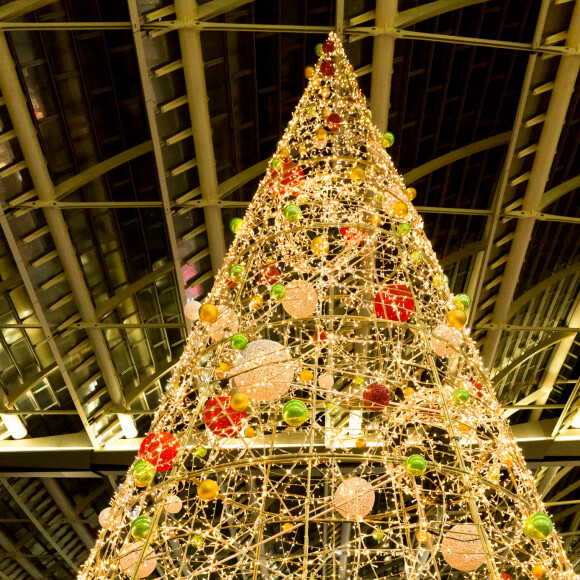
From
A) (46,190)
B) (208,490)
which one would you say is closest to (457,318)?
(208,490)

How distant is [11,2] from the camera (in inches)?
232

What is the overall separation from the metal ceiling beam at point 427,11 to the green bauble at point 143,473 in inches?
229

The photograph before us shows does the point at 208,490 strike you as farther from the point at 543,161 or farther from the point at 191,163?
the point at 543,161

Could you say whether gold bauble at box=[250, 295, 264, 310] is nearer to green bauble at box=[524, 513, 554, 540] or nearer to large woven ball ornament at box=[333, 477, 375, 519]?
large woven ball ornament at box=[333, 477, 375, 519]

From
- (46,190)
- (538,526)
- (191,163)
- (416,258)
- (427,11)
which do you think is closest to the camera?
(538,526)

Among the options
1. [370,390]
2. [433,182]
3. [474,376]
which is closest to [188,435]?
[370,390]

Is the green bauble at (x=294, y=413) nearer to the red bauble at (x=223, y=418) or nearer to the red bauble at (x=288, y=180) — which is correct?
the red bauble at (x=223, y=418)

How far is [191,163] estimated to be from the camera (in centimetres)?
786

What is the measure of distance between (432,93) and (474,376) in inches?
255

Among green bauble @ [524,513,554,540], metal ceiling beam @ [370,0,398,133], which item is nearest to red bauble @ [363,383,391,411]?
green bauble @ [524,513,554,540]

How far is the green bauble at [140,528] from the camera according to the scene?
2.06 meters

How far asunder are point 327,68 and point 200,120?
3.44 m

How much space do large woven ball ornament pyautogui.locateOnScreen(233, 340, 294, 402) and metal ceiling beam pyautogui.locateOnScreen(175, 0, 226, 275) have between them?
16.6ft

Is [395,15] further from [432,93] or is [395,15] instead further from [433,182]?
[433,182]
